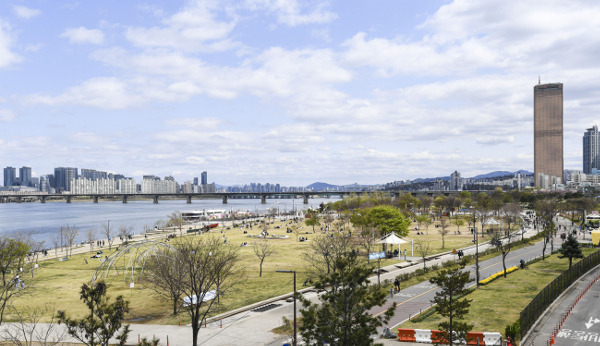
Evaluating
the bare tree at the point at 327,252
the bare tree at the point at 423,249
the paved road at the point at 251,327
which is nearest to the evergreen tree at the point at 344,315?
the paved road at the point at 251,327

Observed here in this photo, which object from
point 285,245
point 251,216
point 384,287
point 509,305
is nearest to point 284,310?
point 384,287

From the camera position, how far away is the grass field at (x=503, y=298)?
29.5 meters

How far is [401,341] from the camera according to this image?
2623 cm

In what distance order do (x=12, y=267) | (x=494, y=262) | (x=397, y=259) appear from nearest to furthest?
(x=12, y=267), (x=494, y=262), (x=397, y=259)

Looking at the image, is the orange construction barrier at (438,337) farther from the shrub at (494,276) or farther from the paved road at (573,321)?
the shrub at (494,276)

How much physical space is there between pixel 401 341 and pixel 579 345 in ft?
32.4

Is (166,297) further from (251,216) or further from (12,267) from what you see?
(251,216)

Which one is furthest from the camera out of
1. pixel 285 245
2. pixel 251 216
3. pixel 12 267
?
pixel 251 216

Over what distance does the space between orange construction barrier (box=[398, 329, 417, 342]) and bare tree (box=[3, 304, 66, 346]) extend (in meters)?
20.0

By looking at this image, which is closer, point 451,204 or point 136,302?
point 136,302

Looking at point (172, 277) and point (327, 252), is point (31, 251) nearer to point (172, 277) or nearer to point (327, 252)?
point (172, 277)

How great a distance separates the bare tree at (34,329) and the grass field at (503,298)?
22.7 metres

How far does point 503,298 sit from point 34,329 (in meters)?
35.5

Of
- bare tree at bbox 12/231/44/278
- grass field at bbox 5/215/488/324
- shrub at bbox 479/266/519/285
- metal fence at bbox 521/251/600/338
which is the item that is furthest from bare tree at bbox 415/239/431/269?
bare tree at bbox 12/231/44/278
